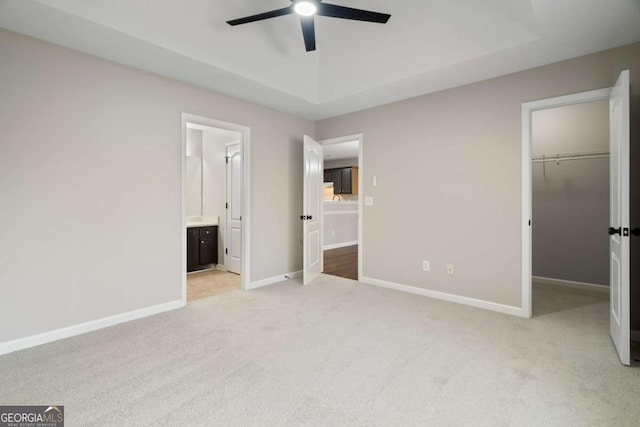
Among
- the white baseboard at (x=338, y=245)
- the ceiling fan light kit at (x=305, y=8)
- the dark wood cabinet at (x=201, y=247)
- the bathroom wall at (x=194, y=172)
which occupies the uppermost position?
the ceiling fan light kit at (x=305, y=8)

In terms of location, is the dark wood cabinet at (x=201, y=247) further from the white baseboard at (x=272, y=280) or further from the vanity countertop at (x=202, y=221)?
the white baseboard at (x=272, y=280)

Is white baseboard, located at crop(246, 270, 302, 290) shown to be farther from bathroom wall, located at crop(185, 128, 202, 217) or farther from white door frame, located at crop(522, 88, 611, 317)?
white door frame, located at crop(522, 88, 611, 317)

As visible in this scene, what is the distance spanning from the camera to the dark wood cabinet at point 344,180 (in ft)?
29.8

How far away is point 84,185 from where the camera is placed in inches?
103

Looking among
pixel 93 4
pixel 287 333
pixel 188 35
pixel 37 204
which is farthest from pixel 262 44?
pixel 287 333

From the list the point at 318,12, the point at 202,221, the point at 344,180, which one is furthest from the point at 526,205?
the point at 344,180

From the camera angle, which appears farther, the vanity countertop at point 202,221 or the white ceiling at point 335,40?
the vanity countertop at point 202,221

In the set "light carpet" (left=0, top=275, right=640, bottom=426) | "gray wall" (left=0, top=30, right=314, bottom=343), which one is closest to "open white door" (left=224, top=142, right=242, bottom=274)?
"gray wall" (left=0, top=30, right=314, bottom=343)

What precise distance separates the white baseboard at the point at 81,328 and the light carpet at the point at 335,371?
83 millimetres

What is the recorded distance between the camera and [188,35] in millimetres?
2621

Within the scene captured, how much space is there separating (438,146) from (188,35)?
9.36 feet

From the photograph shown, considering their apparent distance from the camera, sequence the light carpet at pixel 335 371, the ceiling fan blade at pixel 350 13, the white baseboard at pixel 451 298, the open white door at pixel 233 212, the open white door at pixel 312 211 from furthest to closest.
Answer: the open white door at pixel 233 212 < the open white door at pixel 312 211 < the white baseboard at pixel 451 298 < the ceiling fan blade at pixel 350 13 < the light carpet at pixel 335 371

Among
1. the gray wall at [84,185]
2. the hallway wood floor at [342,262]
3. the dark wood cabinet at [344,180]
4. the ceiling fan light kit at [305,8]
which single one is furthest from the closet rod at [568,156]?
the dark wood cabinet at [344,180]

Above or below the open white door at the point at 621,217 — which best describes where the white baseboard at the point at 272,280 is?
below
